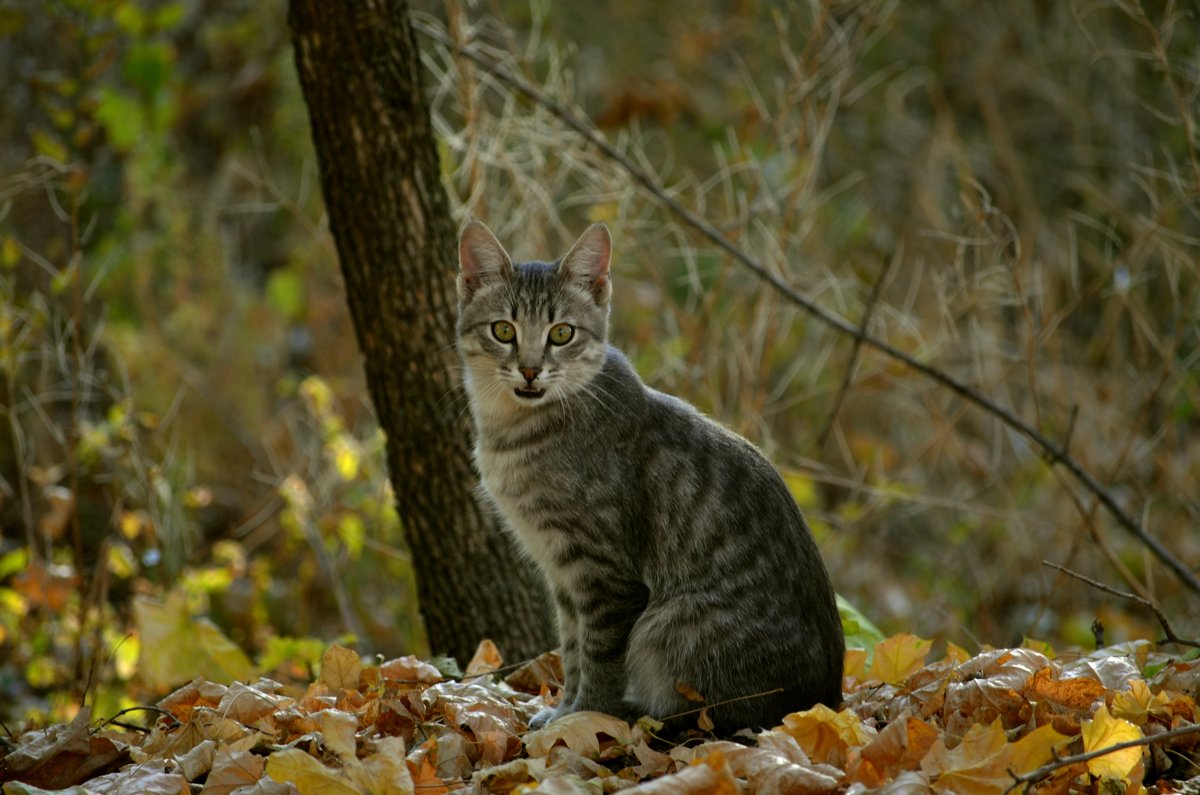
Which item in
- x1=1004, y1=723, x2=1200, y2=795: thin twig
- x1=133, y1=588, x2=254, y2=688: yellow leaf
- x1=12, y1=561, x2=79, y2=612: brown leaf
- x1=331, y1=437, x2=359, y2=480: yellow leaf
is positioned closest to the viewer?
x1=1004, y1=723, x2=1200, y2=795: thin twig

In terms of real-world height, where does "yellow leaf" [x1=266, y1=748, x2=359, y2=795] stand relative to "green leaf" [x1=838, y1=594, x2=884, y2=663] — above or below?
above

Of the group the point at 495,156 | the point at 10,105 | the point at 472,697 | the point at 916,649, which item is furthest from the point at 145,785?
the point at 10,105

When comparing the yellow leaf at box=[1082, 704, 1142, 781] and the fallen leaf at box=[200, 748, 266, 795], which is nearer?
the yellow leaf at box=[1082, 704, 1142, 781]

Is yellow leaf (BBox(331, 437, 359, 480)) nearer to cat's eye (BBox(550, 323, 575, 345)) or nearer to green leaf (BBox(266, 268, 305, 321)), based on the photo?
cat's eye (BBox(550, 323, 575, 345))

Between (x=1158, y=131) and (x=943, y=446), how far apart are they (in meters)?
3.40

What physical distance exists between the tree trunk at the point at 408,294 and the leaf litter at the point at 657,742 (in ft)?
2.85

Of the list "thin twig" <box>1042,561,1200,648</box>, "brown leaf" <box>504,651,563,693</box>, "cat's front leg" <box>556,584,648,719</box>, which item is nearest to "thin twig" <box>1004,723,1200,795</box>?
"thin twig" <box>1042,561,1200,648</box>

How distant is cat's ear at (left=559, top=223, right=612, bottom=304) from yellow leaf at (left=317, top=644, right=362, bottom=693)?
165cm

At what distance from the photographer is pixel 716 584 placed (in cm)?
384

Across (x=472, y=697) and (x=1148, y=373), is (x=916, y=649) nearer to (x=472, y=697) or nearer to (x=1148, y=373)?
(x=472, y=697)

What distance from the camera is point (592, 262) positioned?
4441 millimetres

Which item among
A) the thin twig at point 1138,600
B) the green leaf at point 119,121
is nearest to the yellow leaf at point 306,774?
the thin twig at point 1138,600

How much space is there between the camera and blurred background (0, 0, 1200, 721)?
5809mm

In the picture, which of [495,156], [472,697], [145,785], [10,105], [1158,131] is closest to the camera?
[145,785]
